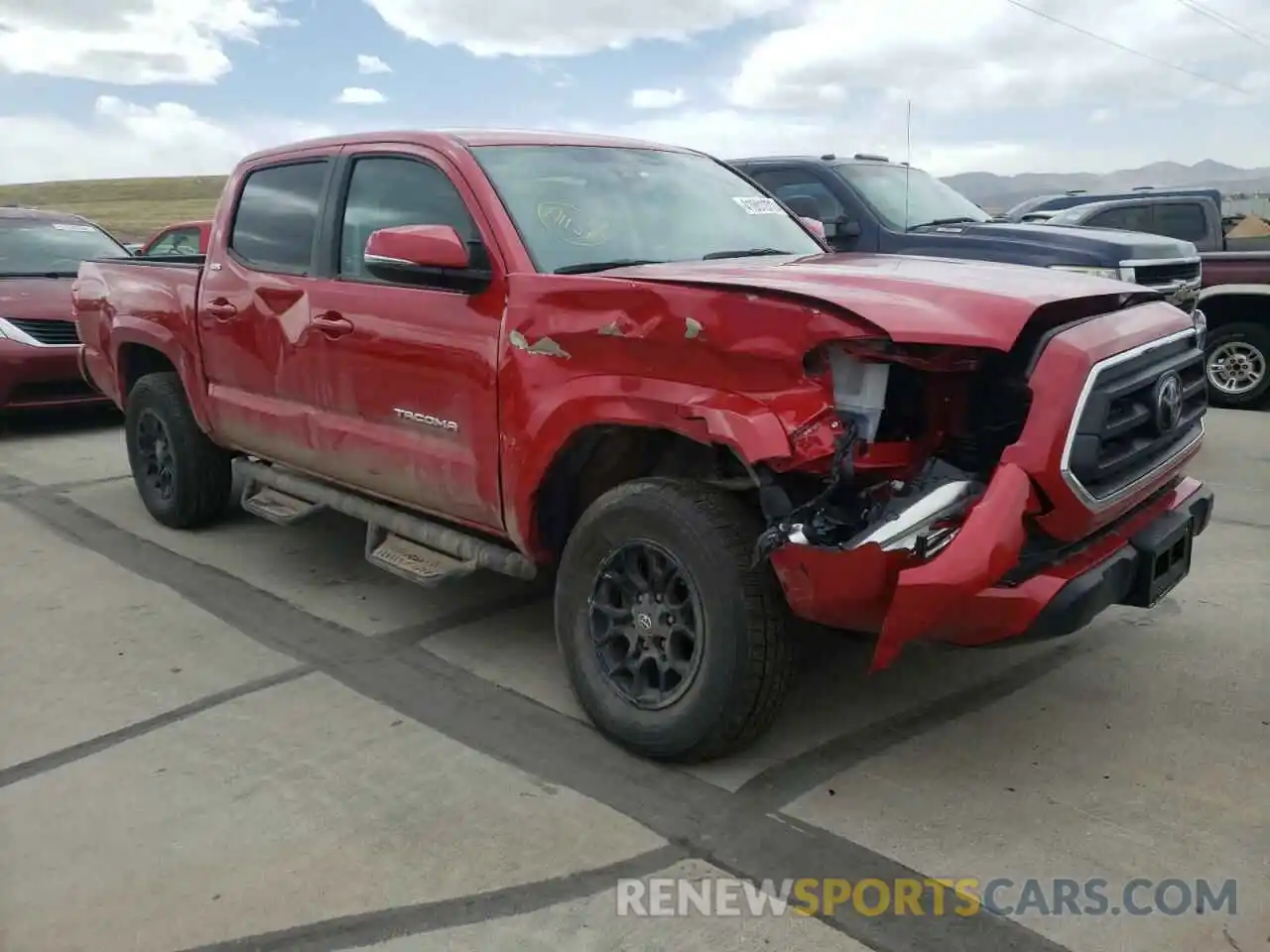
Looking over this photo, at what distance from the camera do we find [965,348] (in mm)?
2951

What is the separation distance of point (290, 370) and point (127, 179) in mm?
100316

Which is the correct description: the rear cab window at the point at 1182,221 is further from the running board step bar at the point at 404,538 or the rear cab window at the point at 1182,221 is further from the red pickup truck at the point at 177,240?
the red pickup truck at the point at 177,240

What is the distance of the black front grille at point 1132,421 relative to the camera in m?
2.88

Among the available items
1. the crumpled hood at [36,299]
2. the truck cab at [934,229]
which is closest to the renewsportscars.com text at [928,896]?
the truck cab at [934,229]

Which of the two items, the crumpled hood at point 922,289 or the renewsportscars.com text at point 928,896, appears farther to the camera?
the crumpled hood at point 922,289

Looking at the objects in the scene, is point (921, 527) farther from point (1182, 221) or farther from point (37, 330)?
point (1182, 221)

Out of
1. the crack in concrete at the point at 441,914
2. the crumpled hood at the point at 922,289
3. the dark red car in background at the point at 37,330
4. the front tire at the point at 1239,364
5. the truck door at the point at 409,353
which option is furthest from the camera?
the front tire at the point at 1239,364

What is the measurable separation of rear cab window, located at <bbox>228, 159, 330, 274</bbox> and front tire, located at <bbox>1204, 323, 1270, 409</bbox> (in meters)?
7.46

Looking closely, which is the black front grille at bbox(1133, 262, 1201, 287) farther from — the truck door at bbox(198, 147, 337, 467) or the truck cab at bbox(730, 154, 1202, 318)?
the truck door at bbox(198, 147, 337, 467)

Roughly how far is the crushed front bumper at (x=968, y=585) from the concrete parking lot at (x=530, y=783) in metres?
0.56

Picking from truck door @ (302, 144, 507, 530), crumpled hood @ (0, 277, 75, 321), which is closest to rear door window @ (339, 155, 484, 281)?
truck door @ (302, 144, 507, 530)

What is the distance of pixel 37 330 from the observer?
28.7 ft

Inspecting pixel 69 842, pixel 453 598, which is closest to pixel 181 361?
pixel 453 598

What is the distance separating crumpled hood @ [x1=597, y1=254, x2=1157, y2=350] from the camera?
110 inches
